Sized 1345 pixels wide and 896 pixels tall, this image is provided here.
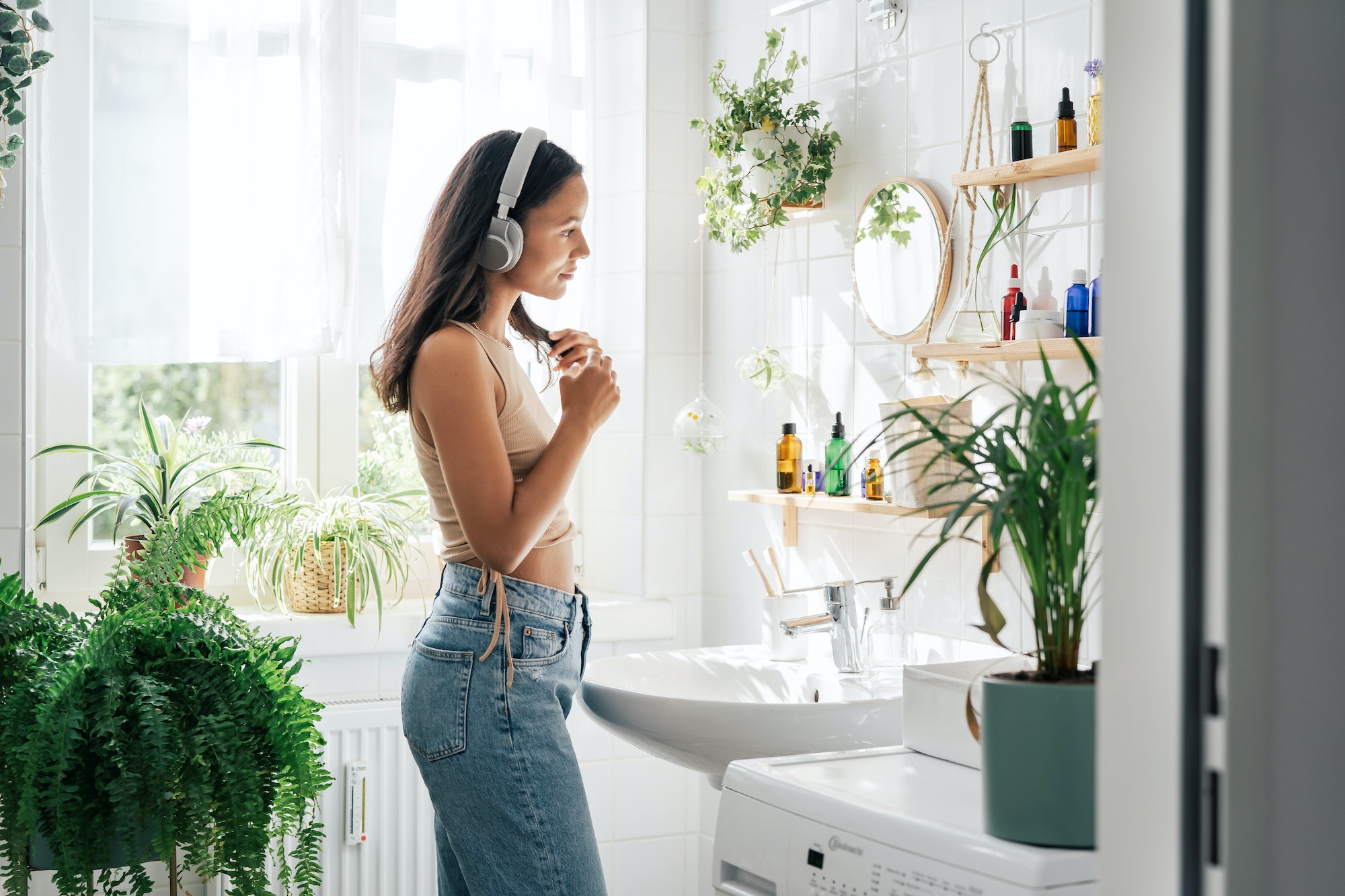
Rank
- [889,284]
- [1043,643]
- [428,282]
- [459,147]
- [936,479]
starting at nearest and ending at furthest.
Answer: [1043,643] < [428,282] < [936,479] < [889,284] < [459,147]

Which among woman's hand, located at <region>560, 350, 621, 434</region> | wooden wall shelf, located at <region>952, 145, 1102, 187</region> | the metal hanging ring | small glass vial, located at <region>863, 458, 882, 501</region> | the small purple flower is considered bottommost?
small glass vial, located at <region>863, 458, 882, 501</region>

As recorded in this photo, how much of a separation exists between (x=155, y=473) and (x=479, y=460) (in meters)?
1.18

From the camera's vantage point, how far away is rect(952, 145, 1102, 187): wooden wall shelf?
177cm

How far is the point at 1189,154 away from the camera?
25.3 inches

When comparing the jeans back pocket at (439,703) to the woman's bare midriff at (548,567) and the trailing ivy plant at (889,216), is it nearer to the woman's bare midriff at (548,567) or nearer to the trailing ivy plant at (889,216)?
the woman's bare midriff at (548,567)

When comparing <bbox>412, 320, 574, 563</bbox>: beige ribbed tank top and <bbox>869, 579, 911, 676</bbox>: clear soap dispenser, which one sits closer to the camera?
<bbox>412, 320, 574, 563</bbox>: beige ribbed tank top

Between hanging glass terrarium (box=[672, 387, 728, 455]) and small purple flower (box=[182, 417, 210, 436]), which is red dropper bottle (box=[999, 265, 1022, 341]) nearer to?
hanging glass terrarium (box=[672, 387, 728, 455])

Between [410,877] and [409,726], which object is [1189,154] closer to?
[409,726]

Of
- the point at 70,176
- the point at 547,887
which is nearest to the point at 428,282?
the point at 547,887

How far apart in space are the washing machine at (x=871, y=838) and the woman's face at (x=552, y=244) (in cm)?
75

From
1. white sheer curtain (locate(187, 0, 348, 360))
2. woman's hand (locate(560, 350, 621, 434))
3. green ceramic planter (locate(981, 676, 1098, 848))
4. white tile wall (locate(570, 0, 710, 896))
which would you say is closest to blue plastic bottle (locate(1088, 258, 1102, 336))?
woman's hand (locate(560, 350, 621, 434))

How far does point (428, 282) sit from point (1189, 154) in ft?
3.88

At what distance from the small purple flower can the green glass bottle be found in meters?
1.32

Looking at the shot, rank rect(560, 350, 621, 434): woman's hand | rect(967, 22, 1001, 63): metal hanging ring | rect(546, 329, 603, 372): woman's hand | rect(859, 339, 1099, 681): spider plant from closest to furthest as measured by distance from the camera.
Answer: rect(859, 339, 1099, 681): spider plant → rect(560, 350, 621, 434): woman's hand → rect(546, 329, 603, 372): woman's hand → rect(967, 22, 1001, 63): metal hanging ring
